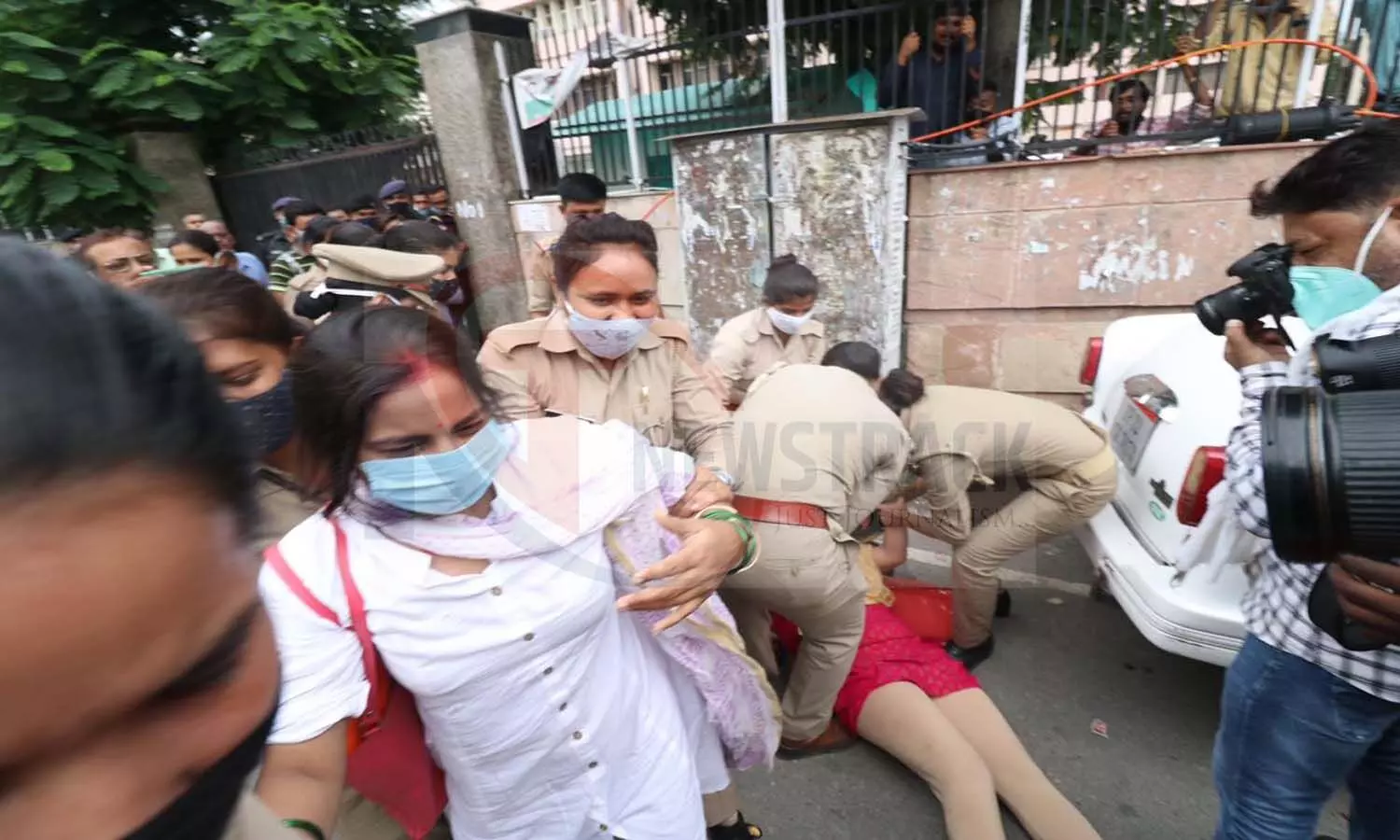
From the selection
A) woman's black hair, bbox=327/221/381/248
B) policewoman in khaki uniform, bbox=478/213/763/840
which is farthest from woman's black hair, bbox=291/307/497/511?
woman's black hair, bbox=327/221/381/248

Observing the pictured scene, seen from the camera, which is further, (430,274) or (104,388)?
(430,274)

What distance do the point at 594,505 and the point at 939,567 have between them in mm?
2646

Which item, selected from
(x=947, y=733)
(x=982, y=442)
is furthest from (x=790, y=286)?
(x=947, y=733)

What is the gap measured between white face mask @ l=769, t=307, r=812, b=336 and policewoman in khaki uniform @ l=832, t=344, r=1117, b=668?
572 mm

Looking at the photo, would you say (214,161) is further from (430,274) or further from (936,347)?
(936,347)

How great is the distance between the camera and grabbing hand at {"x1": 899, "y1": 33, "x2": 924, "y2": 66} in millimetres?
4613

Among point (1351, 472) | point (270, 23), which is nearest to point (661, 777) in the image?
point (1351, 472)

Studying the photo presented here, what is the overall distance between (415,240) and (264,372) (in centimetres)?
225

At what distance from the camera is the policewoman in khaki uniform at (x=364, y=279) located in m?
2.65

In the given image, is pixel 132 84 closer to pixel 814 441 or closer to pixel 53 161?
pixel 53 161

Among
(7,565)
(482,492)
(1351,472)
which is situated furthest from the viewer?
(482,492)

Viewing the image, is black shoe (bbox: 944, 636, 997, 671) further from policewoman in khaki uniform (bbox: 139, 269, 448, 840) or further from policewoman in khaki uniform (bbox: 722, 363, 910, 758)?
policewoman in khaki uniform (bbox: 139, 269, 448, 840)

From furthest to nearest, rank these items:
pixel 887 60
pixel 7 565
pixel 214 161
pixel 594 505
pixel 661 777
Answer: pixel 214 161 → pixel 887 60 → pixel 661 777 → pixel 594 505 → pixel 7 565

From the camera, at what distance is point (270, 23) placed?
283 inches
